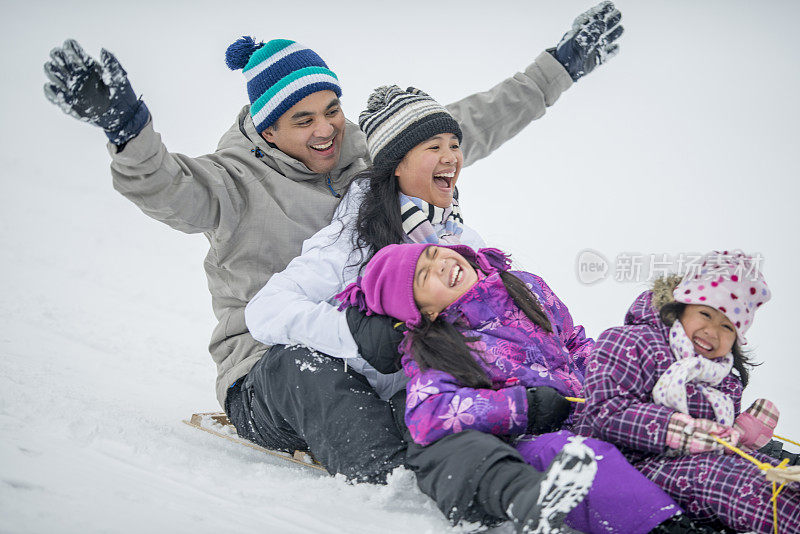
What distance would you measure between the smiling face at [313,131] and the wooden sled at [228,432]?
98cm

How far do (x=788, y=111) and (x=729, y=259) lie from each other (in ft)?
18.7

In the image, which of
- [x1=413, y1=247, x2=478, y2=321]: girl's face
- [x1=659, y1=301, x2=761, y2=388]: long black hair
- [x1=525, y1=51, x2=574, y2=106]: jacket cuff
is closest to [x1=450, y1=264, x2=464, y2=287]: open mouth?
[x1=413, y1=247, x2=478, y2=321]: girl's face

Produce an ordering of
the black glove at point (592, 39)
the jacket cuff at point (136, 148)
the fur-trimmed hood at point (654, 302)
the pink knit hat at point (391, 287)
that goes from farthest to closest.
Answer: the black glove at point (592, 39)
the jacket cuff at point (136, 148)
the pink knit hat at point (391, 287)
the fur-trimmed hood at point (654, 302)

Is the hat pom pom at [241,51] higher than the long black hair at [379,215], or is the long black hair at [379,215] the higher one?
the hat pom pom at [241,51]

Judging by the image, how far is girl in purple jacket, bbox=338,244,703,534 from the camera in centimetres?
139

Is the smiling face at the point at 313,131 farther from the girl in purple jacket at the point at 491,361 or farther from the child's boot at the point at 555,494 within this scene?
the child's boot at the point at 555,494

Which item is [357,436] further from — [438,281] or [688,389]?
[688,389]

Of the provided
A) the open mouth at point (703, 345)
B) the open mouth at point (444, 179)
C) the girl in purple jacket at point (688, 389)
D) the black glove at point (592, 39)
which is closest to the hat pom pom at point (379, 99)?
the open mouth at point (444, 179)

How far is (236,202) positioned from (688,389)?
1.57 metres

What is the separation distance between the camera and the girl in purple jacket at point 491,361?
139 centimetres

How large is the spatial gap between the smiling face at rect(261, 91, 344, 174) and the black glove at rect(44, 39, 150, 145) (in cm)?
62

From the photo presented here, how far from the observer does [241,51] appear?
257cm

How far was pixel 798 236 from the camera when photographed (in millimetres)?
4871

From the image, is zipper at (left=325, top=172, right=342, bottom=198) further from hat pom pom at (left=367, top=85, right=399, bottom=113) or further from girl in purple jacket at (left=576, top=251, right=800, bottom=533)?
girl in purple jacket at (left=576, top=251, right=800, bottom=533)
